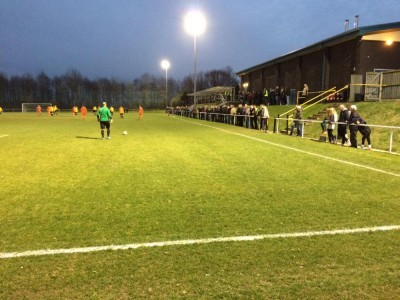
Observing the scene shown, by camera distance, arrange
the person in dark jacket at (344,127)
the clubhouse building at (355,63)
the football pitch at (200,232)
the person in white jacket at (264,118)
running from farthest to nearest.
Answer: the clubhouse building at (355,63)
the person in white jacket at (264,118)
the person in dark jacket at (344,127)
the football pitch at (200,232)

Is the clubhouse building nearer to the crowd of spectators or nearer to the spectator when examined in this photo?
the crowd of spectators

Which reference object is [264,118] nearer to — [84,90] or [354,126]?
[354,126]

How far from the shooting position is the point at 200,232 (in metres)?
5.07

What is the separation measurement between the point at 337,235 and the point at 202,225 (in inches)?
73.2

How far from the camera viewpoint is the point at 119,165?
10.5 metres

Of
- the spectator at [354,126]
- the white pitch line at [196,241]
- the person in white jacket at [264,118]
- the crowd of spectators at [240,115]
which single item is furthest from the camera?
the crowd of spectators at [240,115]

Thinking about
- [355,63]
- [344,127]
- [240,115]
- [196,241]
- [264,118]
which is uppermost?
[355,63]

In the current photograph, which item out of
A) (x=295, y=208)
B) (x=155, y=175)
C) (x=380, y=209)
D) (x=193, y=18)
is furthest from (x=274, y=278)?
(x=193, y=18)

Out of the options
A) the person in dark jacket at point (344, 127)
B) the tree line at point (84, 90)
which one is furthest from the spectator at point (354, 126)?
the tree line at point (84, 90)

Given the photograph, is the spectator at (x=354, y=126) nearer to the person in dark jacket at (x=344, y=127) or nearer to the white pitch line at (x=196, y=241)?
the person in dark jacket at (x=344, y=127)

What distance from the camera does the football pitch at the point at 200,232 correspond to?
3.63m

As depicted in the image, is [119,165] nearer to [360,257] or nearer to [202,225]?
[202,225]

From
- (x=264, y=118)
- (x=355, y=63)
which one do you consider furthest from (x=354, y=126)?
(x=355, y=63)

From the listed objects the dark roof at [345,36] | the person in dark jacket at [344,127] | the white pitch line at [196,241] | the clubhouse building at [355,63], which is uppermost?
the dark roof at [345,36]
